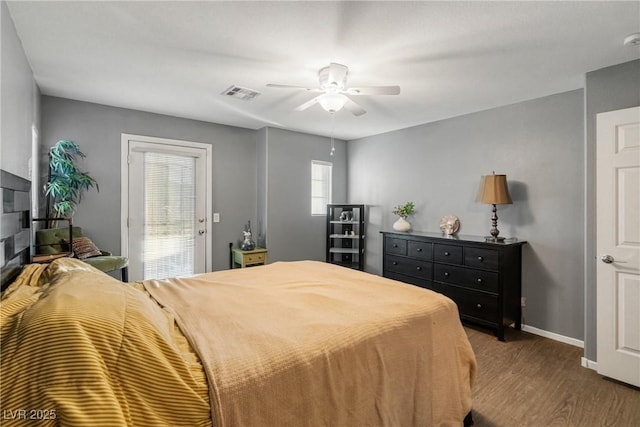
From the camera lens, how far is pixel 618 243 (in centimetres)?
237

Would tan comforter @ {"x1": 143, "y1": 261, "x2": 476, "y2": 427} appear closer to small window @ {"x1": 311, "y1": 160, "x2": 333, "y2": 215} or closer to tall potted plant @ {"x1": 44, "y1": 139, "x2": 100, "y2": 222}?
tall potted plant @ {"x1": 44, "y1": 139, "x2": 100, "y2": 222}

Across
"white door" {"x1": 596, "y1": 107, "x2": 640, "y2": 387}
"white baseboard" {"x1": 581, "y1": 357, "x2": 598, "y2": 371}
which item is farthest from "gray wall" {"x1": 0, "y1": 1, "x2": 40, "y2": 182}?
"white baseboard" {"x1": 581, "y1": 357, "x2": 598, "y2": 371}

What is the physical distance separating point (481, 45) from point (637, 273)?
2047 mm

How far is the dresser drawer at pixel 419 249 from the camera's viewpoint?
3687 mm

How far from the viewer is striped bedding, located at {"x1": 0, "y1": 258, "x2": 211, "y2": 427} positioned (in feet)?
2.56

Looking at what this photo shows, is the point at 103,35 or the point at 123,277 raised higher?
the point at 103,35

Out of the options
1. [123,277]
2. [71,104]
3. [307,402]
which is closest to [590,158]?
[307,402]

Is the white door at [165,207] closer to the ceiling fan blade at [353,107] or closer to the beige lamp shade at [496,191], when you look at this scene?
the ceiling fan blade at [353,107]

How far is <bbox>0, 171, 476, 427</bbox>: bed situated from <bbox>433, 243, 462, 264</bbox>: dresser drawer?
64.1 inches

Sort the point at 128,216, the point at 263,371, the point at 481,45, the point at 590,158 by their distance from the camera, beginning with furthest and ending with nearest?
1. the point at 128,216
2. the point at 590,158
3. the point at 481,45
4. the point at 263,371

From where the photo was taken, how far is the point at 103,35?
2084 millimetres

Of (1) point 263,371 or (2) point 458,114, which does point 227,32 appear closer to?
(1) point 263,371

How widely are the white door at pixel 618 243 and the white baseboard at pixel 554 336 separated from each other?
0.61 metres

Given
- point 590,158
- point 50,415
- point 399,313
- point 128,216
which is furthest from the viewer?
point 128,216
